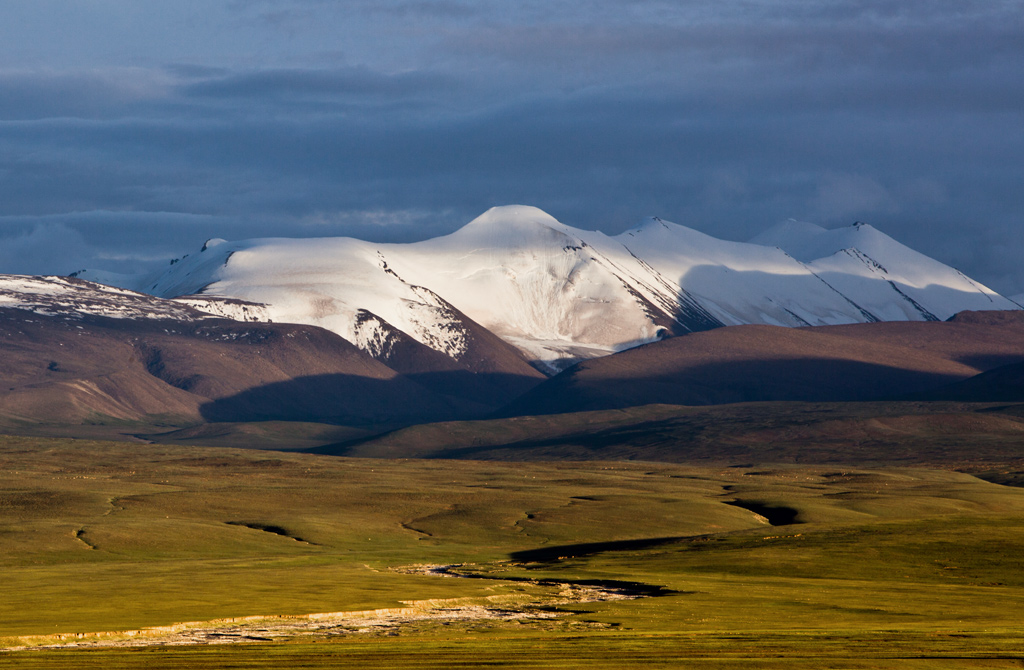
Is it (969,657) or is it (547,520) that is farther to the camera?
(547,520)

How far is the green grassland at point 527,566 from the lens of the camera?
4025 centimetres

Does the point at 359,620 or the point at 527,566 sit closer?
the point at 359,620

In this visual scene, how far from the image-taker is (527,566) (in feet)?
278

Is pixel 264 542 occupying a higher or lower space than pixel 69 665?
lower

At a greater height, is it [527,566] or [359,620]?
[359,620]

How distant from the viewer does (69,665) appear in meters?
37.1

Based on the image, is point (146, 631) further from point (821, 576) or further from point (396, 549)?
point (396, 549)

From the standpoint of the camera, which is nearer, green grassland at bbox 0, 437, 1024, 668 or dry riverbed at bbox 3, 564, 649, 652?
green grassland at bbox 0, 437, 1024, 668

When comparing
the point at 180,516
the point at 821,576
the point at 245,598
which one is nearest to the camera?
the point at 245,598

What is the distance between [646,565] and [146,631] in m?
42.3

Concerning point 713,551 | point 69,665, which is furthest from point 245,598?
point 713,551

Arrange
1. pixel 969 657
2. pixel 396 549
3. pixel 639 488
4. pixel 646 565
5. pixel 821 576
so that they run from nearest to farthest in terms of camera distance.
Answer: pixel 969 657 → pixel 821 576 → pixel 646 565 → pixel 396 549 → pixel 639 488

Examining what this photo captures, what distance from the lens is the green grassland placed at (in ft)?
132

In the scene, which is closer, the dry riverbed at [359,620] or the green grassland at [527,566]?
the green grassland at [527,566]
